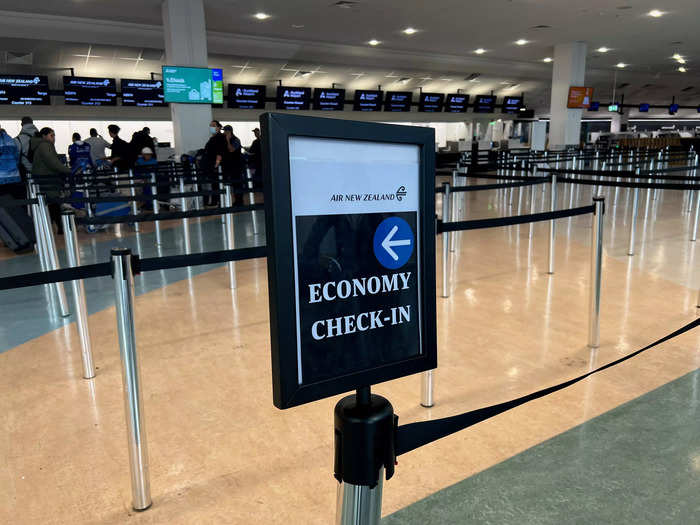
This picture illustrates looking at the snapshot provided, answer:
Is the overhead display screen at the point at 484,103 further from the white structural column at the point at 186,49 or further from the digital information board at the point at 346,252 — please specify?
the digital information board at the point at 346,252

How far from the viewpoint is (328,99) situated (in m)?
21.2

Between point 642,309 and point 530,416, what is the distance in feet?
6.75

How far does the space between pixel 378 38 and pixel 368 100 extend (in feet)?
21.2

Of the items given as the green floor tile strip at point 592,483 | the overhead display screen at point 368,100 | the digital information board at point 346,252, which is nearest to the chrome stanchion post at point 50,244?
the green floor tile strip at point 592,483

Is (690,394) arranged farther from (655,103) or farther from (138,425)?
(655,103)

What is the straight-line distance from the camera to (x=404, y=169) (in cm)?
96

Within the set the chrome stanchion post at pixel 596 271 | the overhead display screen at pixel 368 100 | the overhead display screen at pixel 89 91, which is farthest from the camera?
the overhead display screen at pixel 368 100

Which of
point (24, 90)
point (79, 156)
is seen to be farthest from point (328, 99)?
point (79, 156)

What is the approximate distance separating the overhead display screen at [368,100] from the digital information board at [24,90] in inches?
459

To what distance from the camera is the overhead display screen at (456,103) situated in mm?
25494

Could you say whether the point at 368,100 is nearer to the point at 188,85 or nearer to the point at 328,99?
the point at 328,99

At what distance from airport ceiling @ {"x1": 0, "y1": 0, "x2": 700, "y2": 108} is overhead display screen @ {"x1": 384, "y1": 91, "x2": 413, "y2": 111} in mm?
407

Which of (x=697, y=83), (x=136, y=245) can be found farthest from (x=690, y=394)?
(x=697, y=83)

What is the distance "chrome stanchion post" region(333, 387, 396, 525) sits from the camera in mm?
830
